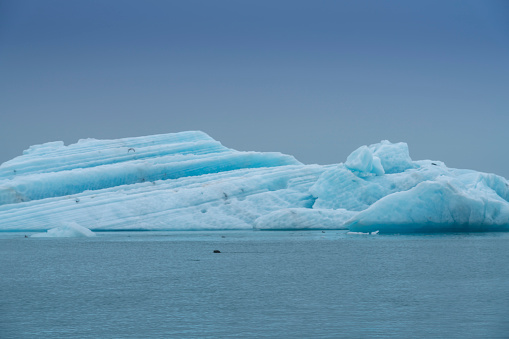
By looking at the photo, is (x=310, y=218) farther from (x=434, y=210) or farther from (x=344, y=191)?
(x=434, y=210)

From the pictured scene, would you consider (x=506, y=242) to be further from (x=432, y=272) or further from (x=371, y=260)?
(x=432, y=272)

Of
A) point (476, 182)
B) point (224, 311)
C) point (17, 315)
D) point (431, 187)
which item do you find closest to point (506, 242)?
point (431, 187)

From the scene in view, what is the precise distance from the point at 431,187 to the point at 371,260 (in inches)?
404

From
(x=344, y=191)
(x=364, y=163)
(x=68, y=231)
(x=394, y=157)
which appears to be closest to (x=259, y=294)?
(x=68, y=231)

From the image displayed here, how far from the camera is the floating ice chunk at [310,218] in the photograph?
31578mm

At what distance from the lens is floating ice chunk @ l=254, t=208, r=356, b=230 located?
3158 centimetres

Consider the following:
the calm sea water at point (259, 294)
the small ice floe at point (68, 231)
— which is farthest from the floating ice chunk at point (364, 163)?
the small ice floe at point (68, 231)

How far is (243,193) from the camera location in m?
35.3

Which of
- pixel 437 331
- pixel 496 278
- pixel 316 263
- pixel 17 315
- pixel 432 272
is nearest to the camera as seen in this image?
pixel 437 331

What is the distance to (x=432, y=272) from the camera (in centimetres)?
1523

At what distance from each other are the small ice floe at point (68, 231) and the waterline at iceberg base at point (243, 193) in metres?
0.20

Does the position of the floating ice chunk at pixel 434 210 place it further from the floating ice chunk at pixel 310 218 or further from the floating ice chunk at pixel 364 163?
the floating ice chunk at pixel 364 163

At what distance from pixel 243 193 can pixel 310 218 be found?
4.97 meters

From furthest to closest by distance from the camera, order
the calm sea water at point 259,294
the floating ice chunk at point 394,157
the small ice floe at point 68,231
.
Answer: the floating ice chunk at point 394,157 < the small ice floe at point 68,231 < the calm sea water at point 259,294
